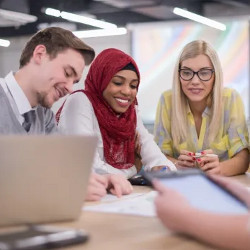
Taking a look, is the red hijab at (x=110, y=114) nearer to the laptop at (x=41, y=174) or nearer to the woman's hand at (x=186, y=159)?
the woman's hand at (x=186, y=159)

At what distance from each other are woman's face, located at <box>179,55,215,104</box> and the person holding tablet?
1.65 metres

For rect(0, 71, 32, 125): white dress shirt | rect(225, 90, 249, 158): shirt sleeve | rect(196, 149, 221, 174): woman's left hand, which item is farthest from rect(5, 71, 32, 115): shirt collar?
rect(225, 90, 249, 158): shirt sleeve

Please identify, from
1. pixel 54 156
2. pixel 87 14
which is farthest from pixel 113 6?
pixel 54 156

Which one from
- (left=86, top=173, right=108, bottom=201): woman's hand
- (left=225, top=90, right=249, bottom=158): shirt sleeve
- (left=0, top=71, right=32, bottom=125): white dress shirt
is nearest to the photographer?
(left=86, top=173, right=108, bottom=201): woman's hand

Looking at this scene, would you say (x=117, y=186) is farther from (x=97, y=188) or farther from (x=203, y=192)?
(x=203, y=192)

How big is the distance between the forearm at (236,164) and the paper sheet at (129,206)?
3.00ft

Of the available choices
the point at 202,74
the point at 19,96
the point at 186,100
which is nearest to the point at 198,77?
the point at 202,74

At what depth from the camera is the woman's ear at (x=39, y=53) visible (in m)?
1.93

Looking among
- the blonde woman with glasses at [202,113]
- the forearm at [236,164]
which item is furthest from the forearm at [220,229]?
the blonde woman with glasses at [202,113]

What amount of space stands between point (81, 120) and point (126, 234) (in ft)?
4.06

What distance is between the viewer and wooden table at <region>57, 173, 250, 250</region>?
0.98 m

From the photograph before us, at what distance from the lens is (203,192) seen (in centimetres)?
108

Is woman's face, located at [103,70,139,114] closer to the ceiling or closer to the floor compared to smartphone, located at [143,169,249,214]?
closer to the ceiling

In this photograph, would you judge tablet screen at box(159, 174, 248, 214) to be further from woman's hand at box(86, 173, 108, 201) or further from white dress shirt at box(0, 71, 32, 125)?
white dress shirt at box(0, 71, 32, 125)
